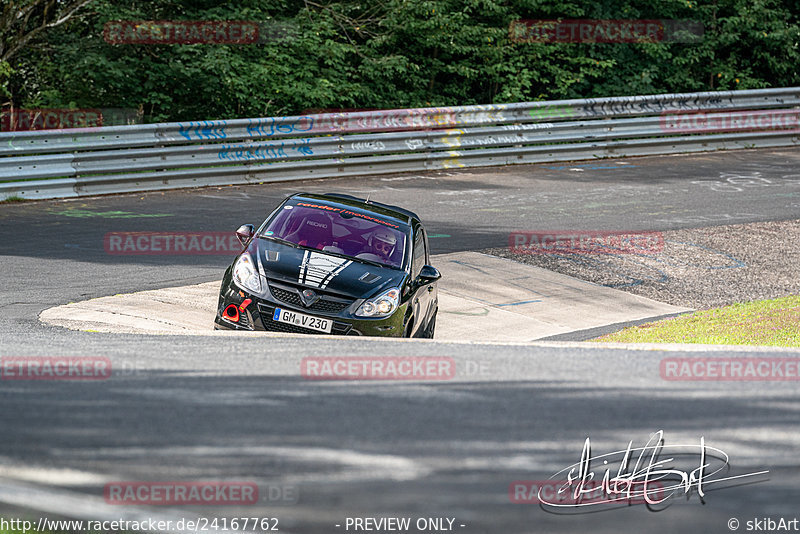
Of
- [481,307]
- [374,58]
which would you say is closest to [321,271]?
[481,307]

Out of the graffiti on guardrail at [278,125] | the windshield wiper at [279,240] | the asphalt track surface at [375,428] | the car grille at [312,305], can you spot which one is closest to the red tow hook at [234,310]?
the car grille at [312,305]

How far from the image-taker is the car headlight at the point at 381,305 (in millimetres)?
8414

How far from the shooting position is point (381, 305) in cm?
852

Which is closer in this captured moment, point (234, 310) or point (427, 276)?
point (234, 310)

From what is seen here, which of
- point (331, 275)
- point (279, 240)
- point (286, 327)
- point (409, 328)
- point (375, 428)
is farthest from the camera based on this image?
point (279, 240)

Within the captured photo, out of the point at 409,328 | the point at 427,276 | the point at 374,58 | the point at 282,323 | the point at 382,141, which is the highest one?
the point at 374,58

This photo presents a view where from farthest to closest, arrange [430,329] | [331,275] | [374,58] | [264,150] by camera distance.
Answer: [374,58]
[264,150]
[430,329]
[331,275]

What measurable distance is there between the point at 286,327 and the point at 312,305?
31cm

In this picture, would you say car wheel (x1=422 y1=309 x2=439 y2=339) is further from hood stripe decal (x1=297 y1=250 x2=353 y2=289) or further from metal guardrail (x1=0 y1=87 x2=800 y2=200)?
metal guardrail (x1=0 y1=87 x2=800 y2=200)

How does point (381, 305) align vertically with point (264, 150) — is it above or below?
above

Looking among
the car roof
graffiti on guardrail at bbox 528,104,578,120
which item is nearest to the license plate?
the car roof

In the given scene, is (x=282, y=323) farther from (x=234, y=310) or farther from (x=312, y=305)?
(x=234, y=310)

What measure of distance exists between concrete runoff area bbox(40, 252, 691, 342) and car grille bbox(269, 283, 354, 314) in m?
1.28

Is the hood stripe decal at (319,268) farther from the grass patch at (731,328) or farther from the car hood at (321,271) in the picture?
the grass patch at (731,328)
